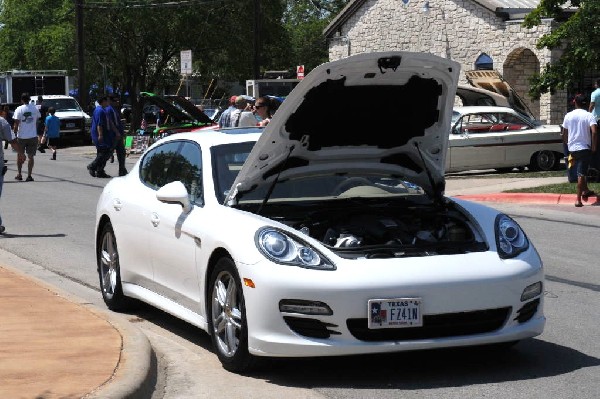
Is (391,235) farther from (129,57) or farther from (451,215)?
(129,57)

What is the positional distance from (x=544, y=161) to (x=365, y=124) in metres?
18.3

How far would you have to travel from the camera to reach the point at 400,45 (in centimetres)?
4609

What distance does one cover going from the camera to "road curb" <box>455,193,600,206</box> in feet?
62.9

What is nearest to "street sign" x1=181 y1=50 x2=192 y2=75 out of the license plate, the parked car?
the parked car

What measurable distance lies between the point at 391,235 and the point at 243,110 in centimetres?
1074

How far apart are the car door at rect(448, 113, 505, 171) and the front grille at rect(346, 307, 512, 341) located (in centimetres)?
1796

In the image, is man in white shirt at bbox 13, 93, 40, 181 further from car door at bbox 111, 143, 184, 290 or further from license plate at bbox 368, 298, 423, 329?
license plate at bbox 368, 298, 423, 329

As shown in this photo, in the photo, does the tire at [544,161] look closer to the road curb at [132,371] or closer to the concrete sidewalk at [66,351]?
the concrete sidewalk at [66,351]

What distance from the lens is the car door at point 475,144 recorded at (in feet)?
81.9

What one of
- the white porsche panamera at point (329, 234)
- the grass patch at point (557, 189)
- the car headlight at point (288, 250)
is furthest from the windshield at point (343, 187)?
the grass patch at point (557, 189)

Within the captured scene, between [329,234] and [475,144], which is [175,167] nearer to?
[329,234]

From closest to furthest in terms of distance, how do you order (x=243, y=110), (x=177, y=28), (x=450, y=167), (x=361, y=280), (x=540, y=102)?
(x=361, y=280) → (x=243, y=110) → (x=450, y=167) → (x=540, y=102) → (x=177, y=28)

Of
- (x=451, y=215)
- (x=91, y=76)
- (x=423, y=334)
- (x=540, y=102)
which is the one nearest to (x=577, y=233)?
(x=451, y=215)

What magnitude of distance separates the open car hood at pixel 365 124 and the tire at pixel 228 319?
684mm
